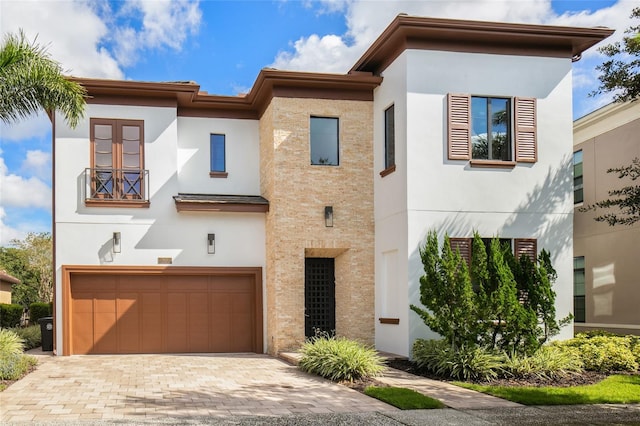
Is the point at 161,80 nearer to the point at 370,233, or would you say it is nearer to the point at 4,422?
the point at 370,233

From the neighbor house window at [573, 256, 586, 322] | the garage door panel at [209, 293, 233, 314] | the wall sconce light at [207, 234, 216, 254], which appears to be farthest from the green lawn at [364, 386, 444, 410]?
the neighbor house window at [573, 256, 586, 322]

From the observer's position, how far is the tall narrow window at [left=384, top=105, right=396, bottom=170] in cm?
1700

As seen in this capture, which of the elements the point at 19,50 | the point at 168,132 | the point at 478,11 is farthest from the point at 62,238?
the point at 478,11

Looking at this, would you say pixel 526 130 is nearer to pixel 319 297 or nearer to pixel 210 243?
pixel 319 297

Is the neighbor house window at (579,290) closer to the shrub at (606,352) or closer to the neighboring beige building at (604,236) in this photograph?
the neighboring beige building at (604,236)

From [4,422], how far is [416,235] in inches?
368

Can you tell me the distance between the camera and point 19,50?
47.9 ft

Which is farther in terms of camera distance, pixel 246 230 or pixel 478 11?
pixel 246 230

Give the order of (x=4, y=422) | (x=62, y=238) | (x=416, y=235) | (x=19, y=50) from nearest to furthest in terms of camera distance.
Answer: (x=4, y=422)
(x=19, y=50)
(x=416, y=235)
(x=62, y=238)

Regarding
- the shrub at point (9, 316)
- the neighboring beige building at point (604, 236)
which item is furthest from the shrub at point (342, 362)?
the shrub at point (9, 316)

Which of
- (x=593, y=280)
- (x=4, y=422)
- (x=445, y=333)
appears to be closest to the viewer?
(x=4, y=422)

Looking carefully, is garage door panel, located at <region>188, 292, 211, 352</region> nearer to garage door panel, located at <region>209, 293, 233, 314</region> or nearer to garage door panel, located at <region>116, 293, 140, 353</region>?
garage door panel, located at <region>209, 293, 233, 314</region>

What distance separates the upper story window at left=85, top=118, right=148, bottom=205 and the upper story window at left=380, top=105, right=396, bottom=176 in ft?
20.7

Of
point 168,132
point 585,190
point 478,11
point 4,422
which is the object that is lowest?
point 4,422
